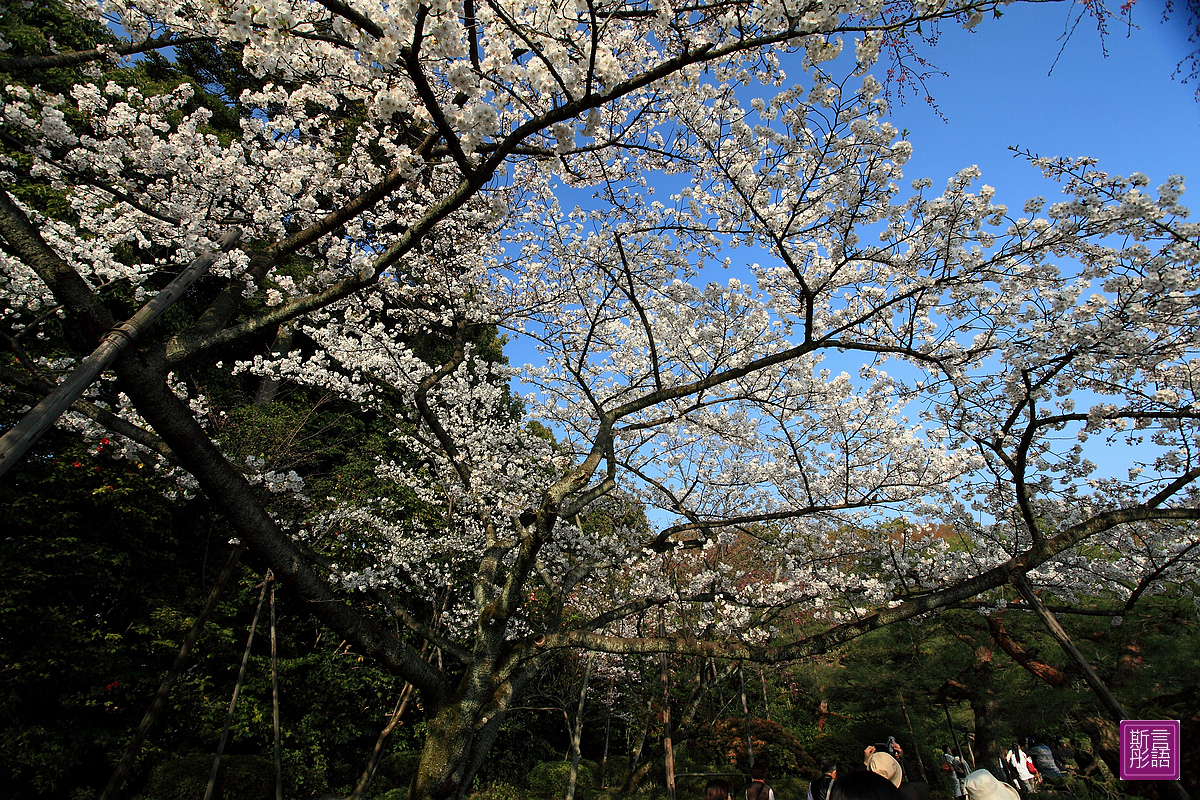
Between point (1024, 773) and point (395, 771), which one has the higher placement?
point (1024, 773)

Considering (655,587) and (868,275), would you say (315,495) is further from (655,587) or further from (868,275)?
(868,275)

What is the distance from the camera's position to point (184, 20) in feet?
11.6

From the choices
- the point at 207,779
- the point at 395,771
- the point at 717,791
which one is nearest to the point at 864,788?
the point at 717,791

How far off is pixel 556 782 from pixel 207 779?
603 centimetres

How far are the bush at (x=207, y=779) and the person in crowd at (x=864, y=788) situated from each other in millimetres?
8492

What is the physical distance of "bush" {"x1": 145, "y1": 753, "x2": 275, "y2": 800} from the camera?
6.95 meters

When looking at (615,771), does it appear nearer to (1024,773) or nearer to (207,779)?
(1024,773)

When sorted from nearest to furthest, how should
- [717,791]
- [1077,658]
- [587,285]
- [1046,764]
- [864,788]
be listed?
[864,788] < [1077,658] < [717,791] < [587,285] < [1046,764]

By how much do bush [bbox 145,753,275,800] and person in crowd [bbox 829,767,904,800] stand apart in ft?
27.9

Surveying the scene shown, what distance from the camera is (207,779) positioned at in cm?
718

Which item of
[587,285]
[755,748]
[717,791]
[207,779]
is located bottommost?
[207,779]

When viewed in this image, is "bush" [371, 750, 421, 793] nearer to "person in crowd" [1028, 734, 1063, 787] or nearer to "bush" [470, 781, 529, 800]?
"bush" [470, 781, 529, 800]

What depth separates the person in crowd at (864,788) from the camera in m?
2.35

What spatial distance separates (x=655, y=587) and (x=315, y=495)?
21.9 ft
